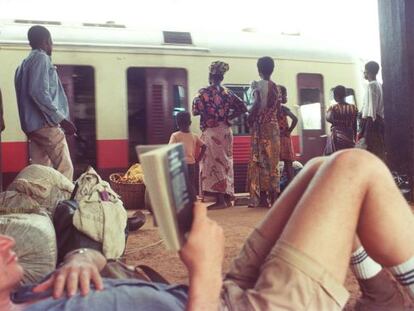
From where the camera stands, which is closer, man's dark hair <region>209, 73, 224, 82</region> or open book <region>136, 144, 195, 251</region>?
open book <region>136, 144, 195, 251</region>

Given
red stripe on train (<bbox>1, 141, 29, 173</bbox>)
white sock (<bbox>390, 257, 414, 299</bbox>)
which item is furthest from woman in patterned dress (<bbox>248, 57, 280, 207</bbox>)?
white sock (<bbox>390, 257, 414, 299</bbox>)

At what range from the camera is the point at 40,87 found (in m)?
4.83

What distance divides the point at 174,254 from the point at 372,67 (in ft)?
13.8

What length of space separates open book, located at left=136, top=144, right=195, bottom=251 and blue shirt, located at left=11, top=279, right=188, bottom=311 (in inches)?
14.8

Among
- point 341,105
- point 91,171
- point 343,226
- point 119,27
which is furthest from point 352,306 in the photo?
point 119,27

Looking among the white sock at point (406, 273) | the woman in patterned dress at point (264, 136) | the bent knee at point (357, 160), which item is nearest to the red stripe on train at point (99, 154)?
the woman in patterned dress at point (264, 136)

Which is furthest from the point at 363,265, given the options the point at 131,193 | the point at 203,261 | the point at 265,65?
the point at 131,193

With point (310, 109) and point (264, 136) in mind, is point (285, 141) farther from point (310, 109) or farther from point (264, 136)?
point (310, 109)

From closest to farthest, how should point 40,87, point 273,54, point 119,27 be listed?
point 40,87, point 119,27, point 273,54

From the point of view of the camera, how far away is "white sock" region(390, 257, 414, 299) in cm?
156

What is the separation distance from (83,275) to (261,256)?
2.09 ft

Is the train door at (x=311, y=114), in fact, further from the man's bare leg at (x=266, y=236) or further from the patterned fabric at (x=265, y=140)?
the man's bare leg at (x=266, y=236)

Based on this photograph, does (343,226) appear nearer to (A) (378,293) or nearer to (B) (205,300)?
(B) (205,300)

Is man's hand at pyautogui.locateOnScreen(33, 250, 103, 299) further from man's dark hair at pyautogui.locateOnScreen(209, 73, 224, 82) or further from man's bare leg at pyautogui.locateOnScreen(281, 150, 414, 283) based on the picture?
man's dark hair at pyautogui.locateOnScreen(209, 73, 224, 82)
